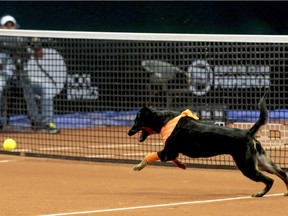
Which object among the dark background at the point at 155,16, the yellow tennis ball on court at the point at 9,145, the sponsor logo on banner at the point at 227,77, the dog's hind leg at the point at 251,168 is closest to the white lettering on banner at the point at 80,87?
the dark background at the point at 155,16

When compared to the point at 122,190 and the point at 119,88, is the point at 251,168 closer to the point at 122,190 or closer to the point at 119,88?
the point at 122,190

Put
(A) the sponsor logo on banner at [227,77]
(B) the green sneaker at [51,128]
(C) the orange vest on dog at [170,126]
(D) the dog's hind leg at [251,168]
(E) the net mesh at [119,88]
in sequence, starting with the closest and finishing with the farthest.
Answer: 1. (D) the dog's hind leg at [251,168]
2. (C) the orange vest on dog at [170,126]
3. (E) the net mesh at [119,88]
4. (A) the sponsor logo on banner at [227,77]
5. (B) the green sneaker at [51,128]

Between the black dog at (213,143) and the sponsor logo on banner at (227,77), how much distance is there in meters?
3.07

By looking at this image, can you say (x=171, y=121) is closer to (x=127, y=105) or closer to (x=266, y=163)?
(x=266, y=163)

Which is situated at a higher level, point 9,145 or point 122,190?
point 9,145

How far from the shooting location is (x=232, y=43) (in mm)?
12891

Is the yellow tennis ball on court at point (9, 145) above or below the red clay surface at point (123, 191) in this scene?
above

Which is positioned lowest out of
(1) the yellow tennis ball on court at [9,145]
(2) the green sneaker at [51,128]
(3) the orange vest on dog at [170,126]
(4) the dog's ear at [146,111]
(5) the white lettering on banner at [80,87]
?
(1) the yellow tennis ball on court at [9,145]

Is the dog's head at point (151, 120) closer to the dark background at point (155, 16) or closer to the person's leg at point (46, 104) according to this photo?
the person's leg at point (46, 104)

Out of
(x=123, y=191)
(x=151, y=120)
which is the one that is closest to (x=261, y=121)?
(x=151, y=120)

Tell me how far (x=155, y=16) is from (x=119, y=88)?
3535mm

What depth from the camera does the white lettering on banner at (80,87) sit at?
1563cm

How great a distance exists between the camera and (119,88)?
1465 cm

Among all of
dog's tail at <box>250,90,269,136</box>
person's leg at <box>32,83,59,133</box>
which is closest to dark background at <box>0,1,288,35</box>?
person's leg at <box>32,83,59,133</box>
